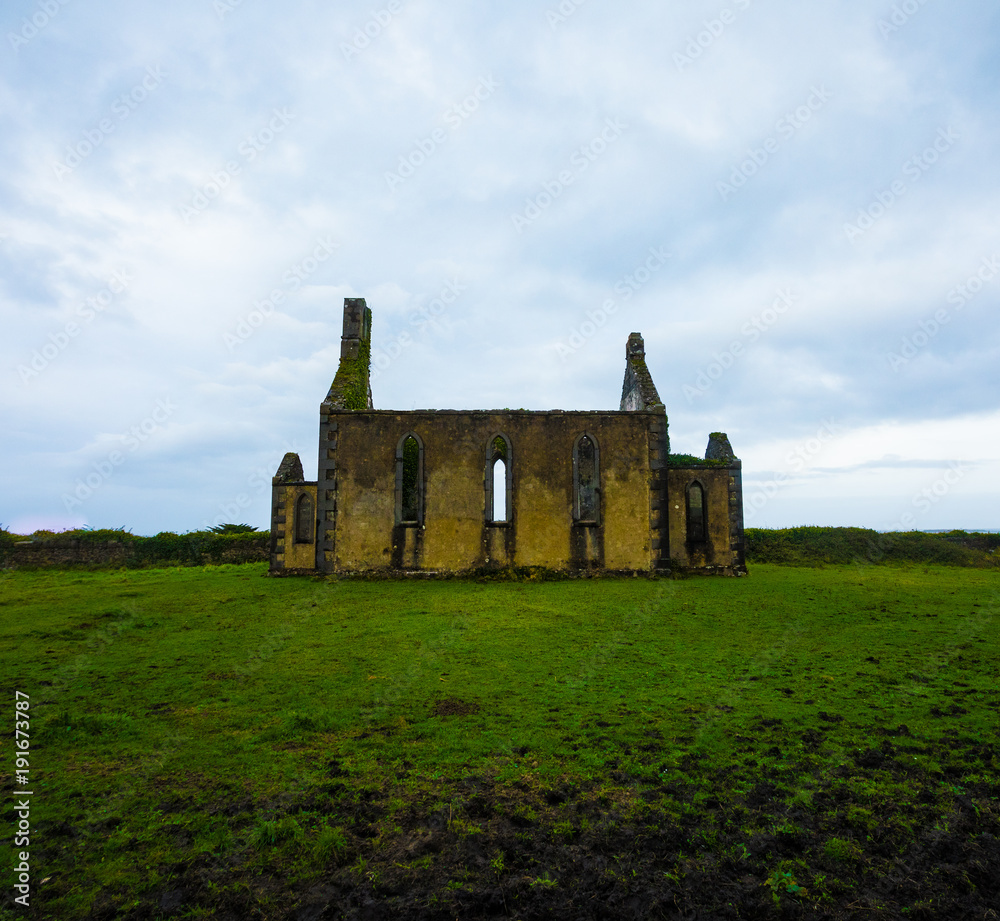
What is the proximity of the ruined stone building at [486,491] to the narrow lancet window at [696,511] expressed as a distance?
217 centimetres

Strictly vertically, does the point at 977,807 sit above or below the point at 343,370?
below

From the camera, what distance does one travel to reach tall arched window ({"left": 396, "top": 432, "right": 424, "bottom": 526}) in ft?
62.7

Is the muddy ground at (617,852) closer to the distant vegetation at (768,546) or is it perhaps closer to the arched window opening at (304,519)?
the arched window opening at (304,519)

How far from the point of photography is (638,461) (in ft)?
63.7

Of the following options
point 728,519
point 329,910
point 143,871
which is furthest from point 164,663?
point 728,519

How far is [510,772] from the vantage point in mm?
5137

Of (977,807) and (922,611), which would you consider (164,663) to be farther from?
(922,611)

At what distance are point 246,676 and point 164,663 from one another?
5.61 ft

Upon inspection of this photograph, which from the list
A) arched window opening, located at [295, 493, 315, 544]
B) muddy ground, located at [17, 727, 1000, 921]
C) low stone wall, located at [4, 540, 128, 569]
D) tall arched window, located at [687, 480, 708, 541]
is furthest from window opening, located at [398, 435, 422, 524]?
low stone wall, located at [4, 540, 128, 569]

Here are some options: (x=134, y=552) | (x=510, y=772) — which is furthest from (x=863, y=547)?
(x=134, y=552)

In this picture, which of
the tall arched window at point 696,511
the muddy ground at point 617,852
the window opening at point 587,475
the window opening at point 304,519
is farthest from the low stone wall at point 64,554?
the muddy ground at point 617,852

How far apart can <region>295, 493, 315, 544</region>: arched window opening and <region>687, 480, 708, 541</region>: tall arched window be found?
1411cm

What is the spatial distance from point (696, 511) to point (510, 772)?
17840 mm

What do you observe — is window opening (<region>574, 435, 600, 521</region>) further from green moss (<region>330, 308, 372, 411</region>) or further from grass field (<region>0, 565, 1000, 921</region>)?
grass field (<region>0, 565, 1000, 921</region>)
